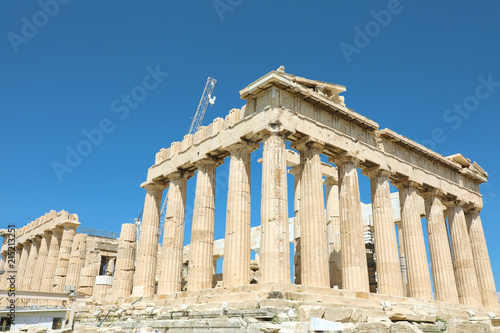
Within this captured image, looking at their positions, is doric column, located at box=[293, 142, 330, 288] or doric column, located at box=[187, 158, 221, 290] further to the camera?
doric column, located at box=[187, 158, 221, 290]

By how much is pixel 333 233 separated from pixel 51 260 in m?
26.2

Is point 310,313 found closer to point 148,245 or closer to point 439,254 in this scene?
point 148,245

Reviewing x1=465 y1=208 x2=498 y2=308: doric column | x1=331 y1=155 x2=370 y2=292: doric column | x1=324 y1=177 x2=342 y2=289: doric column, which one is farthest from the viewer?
x1=465 y1=208 x2=498 y2=308: doric column

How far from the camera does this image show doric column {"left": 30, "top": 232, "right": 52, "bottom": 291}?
41197 millimetres

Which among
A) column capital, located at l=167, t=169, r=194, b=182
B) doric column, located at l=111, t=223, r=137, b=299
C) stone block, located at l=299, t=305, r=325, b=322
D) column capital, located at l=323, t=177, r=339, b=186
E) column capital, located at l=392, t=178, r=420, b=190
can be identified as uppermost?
column capital, located at l=323, t=177, r=339, b=186

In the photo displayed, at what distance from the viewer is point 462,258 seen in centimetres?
3008

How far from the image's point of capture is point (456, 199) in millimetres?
30984

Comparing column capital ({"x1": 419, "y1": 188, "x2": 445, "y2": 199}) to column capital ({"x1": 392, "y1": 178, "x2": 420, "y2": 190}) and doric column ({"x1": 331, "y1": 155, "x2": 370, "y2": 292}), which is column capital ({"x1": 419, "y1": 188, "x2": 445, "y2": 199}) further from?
doric column ({"x1": 331, "y1": 155, "x2": 370, "y2": 292})

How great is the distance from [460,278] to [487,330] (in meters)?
22.0

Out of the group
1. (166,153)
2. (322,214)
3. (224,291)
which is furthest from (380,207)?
(166,153)

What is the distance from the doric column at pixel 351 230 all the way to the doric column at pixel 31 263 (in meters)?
33.7

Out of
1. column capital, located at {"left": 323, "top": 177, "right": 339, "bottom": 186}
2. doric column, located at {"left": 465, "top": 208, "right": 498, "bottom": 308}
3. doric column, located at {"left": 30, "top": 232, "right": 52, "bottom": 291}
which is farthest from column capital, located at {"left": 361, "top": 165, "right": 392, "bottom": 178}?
doric column, located at {"left": 30, "top": 232, "right": 52, "bottom": 291}

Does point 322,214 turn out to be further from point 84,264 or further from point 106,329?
point 84,264

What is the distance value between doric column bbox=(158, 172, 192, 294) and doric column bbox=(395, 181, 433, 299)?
44.1ft
